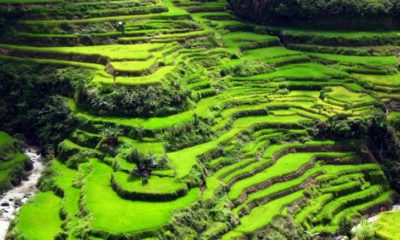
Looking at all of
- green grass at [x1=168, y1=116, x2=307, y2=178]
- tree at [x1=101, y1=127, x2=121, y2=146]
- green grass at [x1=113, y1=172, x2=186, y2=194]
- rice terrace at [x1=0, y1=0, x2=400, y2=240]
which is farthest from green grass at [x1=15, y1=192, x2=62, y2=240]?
green grass at [x1=168, y1=116, x2=307, y2=178]

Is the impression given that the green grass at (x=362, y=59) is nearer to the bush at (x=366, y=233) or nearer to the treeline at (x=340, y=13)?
the treeline at (x=340, y=13)

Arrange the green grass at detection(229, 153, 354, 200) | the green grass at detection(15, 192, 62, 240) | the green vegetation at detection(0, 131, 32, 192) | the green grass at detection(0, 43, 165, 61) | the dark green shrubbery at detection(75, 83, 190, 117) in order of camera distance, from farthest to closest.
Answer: the green grass at detection(0, 43, 165, 61)
the dark green shrubbery at detection(75, 83, 190, 117)
the green vegetation at detection(0, 131, 32, 192)
the green grass at detection(229, 153, 354, 200)
the green grass at detection(15, 192, 62, 240)

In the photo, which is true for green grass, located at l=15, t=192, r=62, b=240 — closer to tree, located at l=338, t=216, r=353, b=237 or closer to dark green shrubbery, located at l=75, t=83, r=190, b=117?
dark green shrubbery, located at l=75, t=83, r=190, b=117

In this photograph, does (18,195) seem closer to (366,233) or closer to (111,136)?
(111,136)

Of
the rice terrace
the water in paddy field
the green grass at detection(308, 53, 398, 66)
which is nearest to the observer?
the rice terrace

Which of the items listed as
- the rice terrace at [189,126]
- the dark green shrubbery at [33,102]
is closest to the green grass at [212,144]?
the rice terrace at [189,126]

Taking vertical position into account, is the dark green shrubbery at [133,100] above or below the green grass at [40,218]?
above

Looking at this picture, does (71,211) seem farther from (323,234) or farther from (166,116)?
(323,234)

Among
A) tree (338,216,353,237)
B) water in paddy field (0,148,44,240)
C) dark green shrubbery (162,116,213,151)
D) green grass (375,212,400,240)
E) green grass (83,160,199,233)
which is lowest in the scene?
tree (338,216,353,237)
